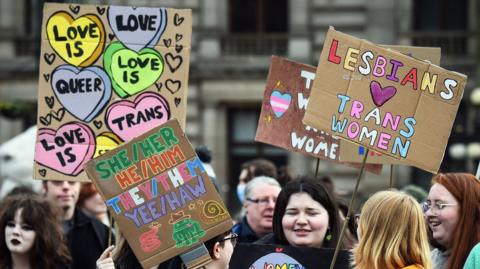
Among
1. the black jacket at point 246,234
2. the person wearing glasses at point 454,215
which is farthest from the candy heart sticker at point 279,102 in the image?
the person wearing glasses at point 454,215

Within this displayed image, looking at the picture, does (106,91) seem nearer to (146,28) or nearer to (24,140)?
(146,28)

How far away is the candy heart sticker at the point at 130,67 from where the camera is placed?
7.68 metres

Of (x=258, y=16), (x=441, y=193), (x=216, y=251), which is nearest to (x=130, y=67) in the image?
(x=216, y=251)

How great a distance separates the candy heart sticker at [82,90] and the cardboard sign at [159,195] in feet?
3.55

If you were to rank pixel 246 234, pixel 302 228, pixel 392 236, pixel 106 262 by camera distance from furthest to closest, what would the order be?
1. pixel 246 234
2. pixel 302 228
3. pixel 106 262
4. pixel 392 236

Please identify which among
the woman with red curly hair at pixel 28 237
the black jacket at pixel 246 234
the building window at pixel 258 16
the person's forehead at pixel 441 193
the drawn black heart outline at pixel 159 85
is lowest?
the building window at pixel 258 16

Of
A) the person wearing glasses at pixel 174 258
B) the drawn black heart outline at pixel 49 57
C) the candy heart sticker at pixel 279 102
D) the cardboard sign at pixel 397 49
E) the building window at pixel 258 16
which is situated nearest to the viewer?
the person wearing glasses at pixel 174 258

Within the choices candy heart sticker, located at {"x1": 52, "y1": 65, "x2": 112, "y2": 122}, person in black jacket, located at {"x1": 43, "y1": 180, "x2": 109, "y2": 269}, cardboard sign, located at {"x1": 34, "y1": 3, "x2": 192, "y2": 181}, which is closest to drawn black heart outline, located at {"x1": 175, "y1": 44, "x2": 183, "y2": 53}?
cardboard sign, located at {"x1": 34, "y1": 3, "x2": 192, "y2": 181}

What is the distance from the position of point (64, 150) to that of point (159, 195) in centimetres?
111

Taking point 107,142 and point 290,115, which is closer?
point 107,142

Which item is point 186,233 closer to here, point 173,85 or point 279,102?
point 173,85

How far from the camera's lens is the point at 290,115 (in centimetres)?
866

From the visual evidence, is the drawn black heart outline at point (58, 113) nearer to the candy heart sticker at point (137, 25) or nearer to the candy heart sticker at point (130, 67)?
the candy heart sticker at point (130, 67)

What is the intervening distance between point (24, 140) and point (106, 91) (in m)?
7.38
